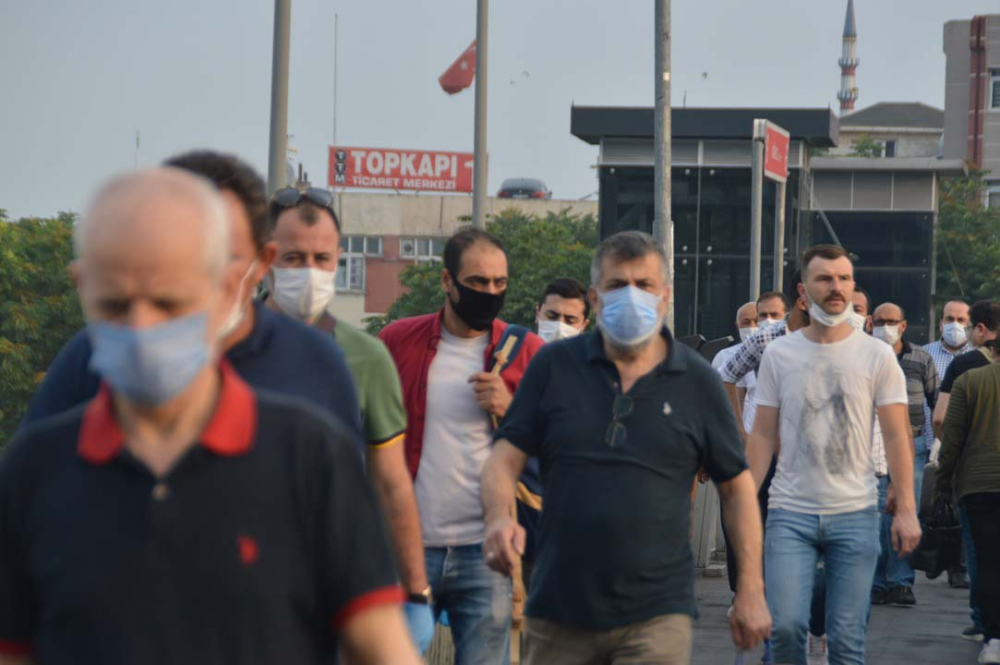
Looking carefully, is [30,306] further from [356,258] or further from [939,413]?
[356,258]

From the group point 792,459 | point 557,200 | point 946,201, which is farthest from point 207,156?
point 557,200

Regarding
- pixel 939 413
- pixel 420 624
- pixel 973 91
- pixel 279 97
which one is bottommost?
pixel 420 624

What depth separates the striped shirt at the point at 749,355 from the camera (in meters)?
9.39

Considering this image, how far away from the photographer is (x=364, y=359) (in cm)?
446

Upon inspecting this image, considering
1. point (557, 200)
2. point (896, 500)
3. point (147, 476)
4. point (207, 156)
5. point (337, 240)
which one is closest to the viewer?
point (147, 476)

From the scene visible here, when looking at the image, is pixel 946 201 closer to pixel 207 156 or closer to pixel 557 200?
pixel 557 200

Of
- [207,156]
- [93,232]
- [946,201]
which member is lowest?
[93,232]

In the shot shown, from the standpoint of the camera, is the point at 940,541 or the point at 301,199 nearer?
the point at 301,199

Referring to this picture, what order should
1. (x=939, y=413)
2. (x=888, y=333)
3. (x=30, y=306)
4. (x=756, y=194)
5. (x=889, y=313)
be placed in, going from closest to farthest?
(x=939, y=413) → (x=888, y=333) → (x=889, y=313) → (x=756, y=194) → (x=30, y=306)

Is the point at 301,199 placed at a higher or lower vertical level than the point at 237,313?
higher

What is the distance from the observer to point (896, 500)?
22.7ft

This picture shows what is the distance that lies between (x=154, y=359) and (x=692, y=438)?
3061 mm

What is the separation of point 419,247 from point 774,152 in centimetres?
8850

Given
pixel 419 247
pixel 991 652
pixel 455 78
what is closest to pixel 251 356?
pixel 991 652
